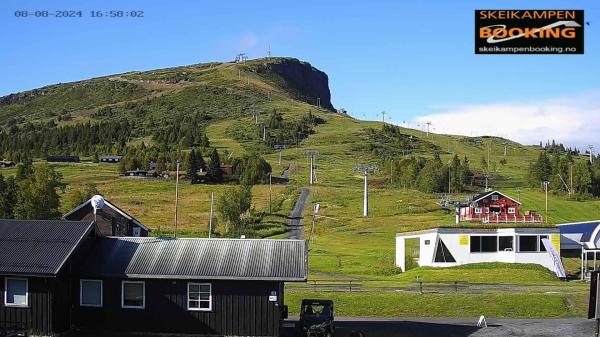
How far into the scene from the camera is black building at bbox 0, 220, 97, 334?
30.3 m

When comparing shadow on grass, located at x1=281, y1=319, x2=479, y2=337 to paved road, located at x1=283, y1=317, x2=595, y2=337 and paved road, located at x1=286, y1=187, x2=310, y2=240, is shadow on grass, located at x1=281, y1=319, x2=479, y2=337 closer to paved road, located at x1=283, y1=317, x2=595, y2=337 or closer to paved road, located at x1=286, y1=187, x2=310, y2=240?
paved road, located at x1=283, y1=317, x2=595, y2=337

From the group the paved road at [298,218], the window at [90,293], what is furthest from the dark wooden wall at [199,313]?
the paved road at [298,218]

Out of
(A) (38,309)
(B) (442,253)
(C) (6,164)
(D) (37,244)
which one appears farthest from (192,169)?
(A) (38,309)

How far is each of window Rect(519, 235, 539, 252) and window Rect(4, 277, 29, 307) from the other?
139ft

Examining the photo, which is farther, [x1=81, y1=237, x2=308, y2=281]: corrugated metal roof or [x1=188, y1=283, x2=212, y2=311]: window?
[x1=188, y1=283, x2=212, y2=311]: window

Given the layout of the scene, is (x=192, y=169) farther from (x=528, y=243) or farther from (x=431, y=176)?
(x=528, y=243)

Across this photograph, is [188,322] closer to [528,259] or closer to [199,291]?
[199,291]

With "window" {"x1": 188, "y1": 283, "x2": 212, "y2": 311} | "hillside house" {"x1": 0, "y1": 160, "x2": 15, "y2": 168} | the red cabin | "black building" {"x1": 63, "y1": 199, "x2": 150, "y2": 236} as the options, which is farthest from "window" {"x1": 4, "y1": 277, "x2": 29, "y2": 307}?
"hillside house" {"x1": 0, "y1": 160, "x2": 15, "y2": 168}

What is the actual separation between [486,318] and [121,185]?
400ft

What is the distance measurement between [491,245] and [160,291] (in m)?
37.0

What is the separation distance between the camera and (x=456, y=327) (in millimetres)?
35812

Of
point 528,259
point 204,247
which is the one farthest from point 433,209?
point 204,247

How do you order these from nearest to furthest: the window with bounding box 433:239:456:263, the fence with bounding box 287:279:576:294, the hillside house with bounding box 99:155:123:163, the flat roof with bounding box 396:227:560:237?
1. the fence with bounding box 287:279:576:294
2. the flat roof with bounding box 396:227:560:237
3. the window with bounding box 433:239:456:263
4. the hillside house with bounding box 99:155:123:163

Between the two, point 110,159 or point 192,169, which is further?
point 110,159
